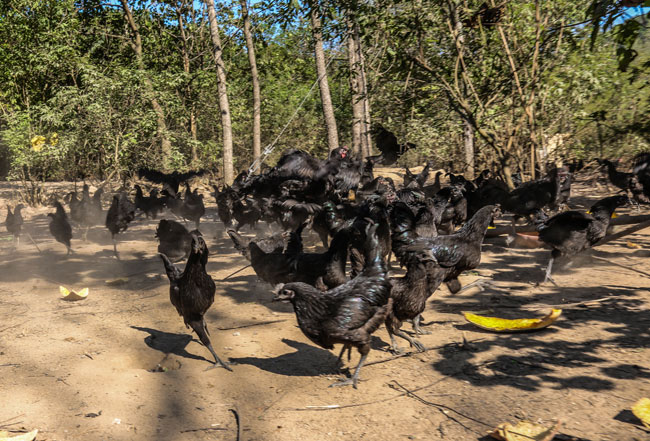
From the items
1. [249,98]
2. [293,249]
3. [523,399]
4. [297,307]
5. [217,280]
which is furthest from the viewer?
[249,98]

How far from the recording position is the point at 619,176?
11.7 meters

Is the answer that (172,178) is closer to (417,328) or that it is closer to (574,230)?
(417,328)

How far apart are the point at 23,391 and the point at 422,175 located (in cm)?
993

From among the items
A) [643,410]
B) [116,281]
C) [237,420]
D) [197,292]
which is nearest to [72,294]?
[116,281]

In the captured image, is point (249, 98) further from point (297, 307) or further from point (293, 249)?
point (297, 307)

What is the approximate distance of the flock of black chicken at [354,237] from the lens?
183 inches

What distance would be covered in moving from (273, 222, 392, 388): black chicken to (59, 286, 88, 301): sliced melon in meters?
4.14

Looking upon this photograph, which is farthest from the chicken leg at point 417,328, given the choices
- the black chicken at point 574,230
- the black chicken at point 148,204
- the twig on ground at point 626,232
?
the black chicken at point 148,204

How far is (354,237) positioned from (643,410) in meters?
3.49

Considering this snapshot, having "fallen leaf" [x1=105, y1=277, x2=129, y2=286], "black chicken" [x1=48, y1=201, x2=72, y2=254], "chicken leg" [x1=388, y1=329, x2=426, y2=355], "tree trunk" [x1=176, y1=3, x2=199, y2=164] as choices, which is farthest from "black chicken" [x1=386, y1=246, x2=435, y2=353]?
"tree trunk" [x1=176, y1=3, x2=199, y2=164]

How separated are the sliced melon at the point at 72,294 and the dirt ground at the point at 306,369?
0.12m

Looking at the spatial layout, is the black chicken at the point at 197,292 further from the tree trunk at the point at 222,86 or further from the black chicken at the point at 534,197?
the tree trunk at the point at 222,86

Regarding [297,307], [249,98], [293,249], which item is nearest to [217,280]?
[293,249]

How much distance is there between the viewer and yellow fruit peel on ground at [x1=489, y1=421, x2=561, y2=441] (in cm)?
334
